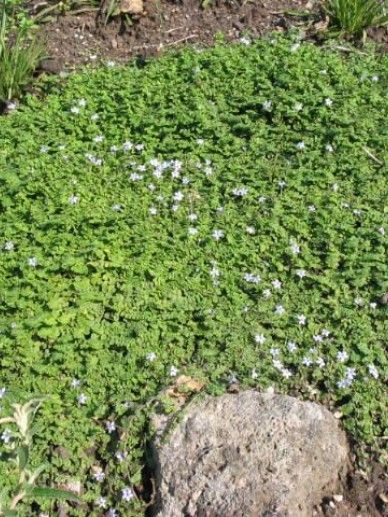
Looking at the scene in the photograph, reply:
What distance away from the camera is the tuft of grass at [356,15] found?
5.32m

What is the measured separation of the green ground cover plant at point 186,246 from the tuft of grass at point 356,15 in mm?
395

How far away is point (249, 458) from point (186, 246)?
1233 mm

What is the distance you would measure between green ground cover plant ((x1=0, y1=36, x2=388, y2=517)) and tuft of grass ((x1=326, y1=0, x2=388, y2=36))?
395mm

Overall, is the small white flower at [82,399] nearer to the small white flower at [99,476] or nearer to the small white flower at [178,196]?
the small white flower at [99,476]

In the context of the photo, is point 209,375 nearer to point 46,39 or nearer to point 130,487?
point 130,487

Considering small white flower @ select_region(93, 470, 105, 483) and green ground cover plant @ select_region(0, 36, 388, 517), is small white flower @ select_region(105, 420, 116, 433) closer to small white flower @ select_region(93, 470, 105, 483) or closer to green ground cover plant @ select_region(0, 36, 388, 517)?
green ground cover plant @ select_region(0, 36, 388, 517)

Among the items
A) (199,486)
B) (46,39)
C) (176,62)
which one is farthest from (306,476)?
(46,39)

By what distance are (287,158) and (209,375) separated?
1.58 meters

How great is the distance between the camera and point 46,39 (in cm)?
549

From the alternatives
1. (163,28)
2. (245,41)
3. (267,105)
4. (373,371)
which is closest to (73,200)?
(267,105)

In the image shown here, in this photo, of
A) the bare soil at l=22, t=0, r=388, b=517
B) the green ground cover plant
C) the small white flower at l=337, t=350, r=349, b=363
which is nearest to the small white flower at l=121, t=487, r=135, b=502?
the green ground cover plant

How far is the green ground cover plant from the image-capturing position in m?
3.46

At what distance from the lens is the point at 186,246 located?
398cm

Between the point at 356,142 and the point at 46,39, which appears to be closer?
the point at 356,142
